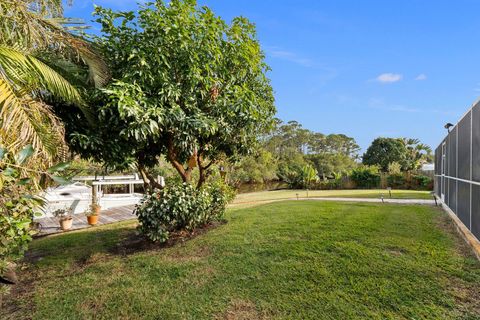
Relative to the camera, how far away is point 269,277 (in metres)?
4.29

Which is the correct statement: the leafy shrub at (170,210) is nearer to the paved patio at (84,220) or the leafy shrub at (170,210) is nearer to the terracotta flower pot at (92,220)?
the terracotta flower pot at (92,220)

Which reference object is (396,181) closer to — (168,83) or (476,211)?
(476,211)

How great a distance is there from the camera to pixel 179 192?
6156 millimetres

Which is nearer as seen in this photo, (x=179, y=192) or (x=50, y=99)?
(x=50, y=99)

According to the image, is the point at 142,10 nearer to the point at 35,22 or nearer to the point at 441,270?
the point at 35,22

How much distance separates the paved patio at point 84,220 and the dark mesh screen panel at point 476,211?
387 inches

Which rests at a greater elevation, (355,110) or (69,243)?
(355,110)

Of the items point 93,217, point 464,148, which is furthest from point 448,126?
point 93,217

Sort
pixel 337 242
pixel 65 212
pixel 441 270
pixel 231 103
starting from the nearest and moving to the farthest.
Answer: pixel 441 270 → pixel 337 242 → pixel 231 103 → pixel 65 212

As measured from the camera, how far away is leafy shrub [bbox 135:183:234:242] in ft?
19.5

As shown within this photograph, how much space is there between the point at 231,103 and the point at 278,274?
343cm

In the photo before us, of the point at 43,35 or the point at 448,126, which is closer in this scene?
the point at 43,35

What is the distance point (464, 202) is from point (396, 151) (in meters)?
36.1

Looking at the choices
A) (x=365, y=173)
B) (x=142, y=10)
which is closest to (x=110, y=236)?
(x=142, y=10)
